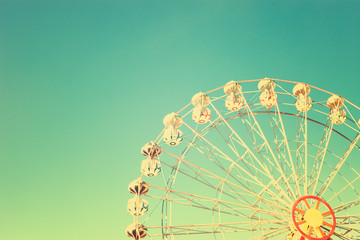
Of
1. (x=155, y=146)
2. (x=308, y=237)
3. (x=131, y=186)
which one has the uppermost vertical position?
(x=155, y=146)

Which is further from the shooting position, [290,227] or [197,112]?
[197,112]

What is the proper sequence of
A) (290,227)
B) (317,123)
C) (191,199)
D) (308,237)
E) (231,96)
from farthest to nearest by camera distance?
1. (317,123)
2. (231,96)
3. (191,199)
4. (290,227)
5. (308,237)

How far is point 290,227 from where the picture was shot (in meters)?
8.29

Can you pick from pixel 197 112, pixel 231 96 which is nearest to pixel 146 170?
pixel 197 112

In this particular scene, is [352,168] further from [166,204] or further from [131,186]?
[131,186]

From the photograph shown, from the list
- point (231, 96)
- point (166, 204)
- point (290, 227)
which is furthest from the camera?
point (231, 96)

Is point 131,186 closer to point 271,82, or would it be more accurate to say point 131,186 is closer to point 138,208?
point 138,208

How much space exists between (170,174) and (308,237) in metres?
5.67

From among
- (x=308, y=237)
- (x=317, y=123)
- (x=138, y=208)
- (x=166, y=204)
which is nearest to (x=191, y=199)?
(x=166, y=204)

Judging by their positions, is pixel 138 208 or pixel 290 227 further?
pixel 138 208

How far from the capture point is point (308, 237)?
6562mm

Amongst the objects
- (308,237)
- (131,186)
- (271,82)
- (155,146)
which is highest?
(271,82)

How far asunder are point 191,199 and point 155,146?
2325mm

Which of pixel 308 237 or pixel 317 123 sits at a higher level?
pixel 317 123
